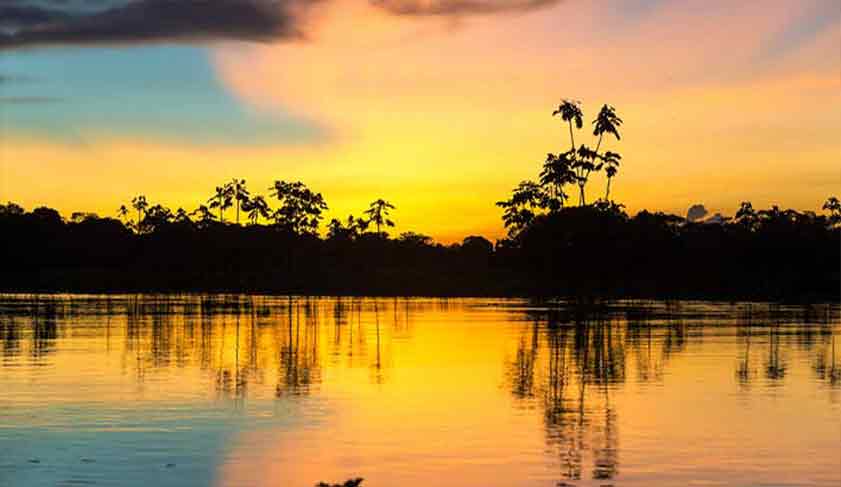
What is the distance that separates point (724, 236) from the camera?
175875 mm

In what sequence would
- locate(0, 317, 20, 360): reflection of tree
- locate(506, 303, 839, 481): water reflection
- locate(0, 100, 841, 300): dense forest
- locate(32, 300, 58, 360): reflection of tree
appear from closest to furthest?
locate(506, 303, 839, 481): water reflection → locate(0, 317, 20, 360): reflection of tree → locate(32, 300, 58, 360): reflection of tree → locate(0, 100, 841, 300): dense forest

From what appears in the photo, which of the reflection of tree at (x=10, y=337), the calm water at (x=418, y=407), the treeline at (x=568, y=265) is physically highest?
the treeline at (x=568, y=265)

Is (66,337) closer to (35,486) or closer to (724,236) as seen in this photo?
(35,486)

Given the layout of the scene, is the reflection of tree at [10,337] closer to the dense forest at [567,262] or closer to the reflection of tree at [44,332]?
the reflection of tree at [44,332]

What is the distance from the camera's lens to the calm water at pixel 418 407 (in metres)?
23.5

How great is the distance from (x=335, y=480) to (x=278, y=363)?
24.5 m

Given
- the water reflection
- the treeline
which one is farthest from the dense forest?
the water reflection

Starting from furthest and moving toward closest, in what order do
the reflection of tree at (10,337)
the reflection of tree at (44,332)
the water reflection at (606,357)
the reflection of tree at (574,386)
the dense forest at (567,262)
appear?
1. the dense forest at (567,262)
2. the reflection of tree at (44,332)
3. the reflection of tree at (10,337)
4. the water reflection at (606,357)
5. the reflection of tree at (574,386)

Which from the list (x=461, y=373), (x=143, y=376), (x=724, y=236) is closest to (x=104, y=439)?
(x=143, y=376)

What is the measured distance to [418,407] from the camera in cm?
3331

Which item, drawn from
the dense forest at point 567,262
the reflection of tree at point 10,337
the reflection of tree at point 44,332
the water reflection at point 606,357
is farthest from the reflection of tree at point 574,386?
the dense forest at point 567,262

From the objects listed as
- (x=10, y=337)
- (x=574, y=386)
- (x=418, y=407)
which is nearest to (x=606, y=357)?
(x=574, y=386)

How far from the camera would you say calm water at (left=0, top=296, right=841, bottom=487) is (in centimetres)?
2348

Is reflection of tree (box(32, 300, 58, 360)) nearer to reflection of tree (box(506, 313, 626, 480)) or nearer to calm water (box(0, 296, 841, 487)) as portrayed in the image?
calm water (box(0, 296, 841, 487))
